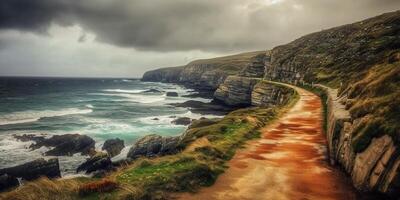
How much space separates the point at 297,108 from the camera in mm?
28156

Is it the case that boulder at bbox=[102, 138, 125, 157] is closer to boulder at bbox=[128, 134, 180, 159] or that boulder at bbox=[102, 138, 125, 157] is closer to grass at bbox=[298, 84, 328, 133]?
boulder at bbox=[128, 134, 180, 159]

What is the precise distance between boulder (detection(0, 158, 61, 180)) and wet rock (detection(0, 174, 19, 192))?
1.05 metres

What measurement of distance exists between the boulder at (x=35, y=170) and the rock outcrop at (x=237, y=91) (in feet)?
158

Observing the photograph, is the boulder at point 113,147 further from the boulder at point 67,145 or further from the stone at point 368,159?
the stone at point 368,159

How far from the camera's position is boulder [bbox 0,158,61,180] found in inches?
1039

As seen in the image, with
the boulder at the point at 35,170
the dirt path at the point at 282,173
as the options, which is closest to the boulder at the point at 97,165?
the boulder at the point at 35,170

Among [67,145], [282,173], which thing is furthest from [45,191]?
[67,145]

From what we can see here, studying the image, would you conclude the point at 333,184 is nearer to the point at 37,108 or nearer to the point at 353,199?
the point at 353,199

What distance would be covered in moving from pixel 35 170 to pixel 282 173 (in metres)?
23.3

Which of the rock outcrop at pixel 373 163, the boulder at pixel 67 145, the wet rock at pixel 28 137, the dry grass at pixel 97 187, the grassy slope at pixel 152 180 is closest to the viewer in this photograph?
the rock outcrop at pixel 373 163

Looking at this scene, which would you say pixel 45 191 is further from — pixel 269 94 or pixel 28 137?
pixel 269 94

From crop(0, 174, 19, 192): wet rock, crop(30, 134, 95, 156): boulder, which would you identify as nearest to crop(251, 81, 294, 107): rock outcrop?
crop(30, 134, 95, 156): boulder

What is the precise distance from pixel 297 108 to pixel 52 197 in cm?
2370

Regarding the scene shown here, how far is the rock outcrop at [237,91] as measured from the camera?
6956cm
